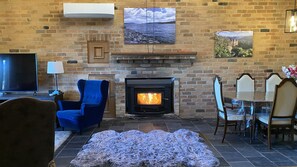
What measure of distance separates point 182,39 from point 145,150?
2.85 metres

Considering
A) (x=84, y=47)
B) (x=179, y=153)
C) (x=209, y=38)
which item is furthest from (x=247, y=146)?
(x=84, y=47)

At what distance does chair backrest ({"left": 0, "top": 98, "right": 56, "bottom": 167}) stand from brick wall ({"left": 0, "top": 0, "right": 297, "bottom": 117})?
3.47 metres

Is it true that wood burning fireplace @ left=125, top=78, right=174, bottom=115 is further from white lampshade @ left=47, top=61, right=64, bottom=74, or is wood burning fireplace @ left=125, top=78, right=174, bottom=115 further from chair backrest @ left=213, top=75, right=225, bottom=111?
chair backrest @ left=213, top=75, right=225, bottom=111

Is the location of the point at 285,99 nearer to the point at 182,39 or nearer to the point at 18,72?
the point at 182,39

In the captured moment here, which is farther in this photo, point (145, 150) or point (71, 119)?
point (71, 119)

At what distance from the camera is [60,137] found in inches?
162

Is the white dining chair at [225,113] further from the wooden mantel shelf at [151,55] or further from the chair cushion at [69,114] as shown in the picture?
the chair cushion at [69,114]

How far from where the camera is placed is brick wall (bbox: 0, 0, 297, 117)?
5164 millimetres

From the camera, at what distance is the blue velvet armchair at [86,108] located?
4.30 metres

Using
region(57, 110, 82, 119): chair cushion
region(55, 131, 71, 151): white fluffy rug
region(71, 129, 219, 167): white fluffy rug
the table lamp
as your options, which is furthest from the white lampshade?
region(71, 129, 219, 167): white fluffy rug

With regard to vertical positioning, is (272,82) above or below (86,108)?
above

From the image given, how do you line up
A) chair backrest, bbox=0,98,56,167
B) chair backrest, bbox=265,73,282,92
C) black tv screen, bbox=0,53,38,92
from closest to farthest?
chair backrest, bbox=0,98,56,167 < chair backrest, bbox=265,73,282,92 < black tv screen, bbox=0,53,38,92

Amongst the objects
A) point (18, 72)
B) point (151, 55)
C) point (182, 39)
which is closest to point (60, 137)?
→ point (18, 72)

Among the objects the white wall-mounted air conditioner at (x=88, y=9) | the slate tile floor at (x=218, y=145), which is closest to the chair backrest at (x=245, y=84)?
the slate tile floor at (x=218, y=145)
